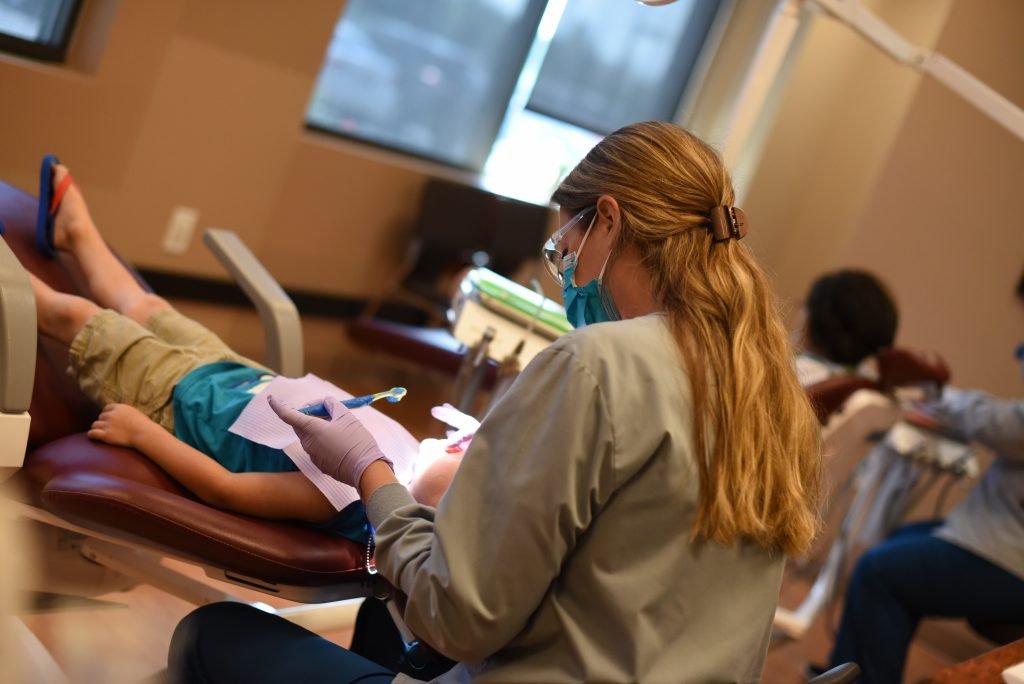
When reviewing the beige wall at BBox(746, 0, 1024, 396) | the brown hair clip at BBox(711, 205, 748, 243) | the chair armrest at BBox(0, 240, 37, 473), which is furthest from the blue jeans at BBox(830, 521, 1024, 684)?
the beige wall at BBox(746, 0, 1024, 396)

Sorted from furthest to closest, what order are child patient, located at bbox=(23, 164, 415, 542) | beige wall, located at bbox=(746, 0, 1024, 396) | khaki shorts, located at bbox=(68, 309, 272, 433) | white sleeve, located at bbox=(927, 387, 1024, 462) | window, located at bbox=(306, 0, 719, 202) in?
beige wall, located at bbox=(746, 0, 1024, 396)
window, located at bbox=(306, 0, 719, 202)
white sleeve, located at bbox=(927, 387, 1024, 462)
khaki shorts, located at bbox=(68, 309, 272, 433)
child patient, located at bbox=(23, 164, 415, 542)

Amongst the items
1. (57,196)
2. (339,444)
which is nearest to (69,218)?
(57,196)

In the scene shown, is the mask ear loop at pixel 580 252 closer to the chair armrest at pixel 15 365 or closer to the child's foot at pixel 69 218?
the chair armrest at pixel 15 365

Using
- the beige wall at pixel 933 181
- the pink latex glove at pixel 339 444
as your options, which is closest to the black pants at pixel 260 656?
the pink latex glove at pixel 339 444

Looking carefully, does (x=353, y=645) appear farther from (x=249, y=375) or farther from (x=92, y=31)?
(x=92, y=31)

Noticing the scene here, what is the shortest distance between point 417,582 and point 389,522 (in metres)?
0.13

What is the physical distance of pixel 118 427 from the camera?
5.65ft

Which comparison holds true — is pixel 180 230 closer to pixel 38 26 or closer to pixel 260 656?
pixel 38 26

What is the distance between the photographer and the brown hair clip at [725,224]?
125cm

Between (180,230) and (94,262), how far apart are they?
143 centimetres

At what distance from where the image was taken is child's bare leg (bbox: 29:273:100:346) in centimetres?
194

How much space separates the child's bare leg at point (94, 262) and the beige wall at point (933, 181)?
12.0 ft

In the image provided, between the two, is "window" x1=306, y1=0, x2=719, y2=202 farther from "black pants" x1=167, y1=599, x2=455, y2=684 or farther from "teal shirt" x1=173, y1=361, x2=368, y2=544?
"black pants" x1=167, y1=599, x2=455, y2=684

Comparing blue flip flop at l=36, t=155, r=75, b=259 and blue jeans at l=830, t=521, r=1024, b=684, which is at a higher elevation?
blue flip flop at l=36, t=155, r=75, b=259
